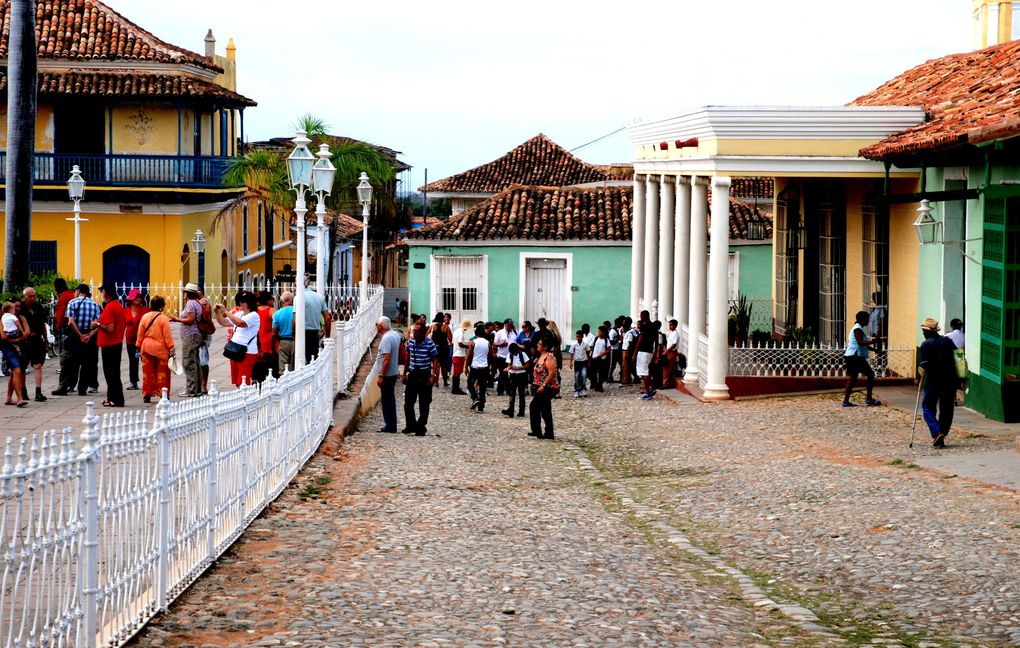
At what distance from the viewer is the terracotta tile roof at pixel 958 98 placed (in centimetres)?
1578

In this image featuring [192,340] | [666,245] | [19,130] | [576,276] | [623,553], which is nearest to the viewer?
[623,553]

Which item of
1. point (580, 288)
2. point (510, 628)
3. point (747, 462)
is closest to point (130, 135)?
point (580, 288)

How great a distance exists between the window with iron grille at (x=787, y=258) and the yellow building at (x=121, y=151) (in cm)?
1490

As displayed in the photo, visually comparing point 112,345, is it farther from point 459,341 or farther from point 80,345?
point 459,341

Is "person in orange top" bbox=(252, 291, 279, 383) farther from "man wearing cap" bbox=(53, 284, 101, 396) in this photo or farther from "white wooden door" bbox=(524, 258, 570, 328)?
"white wooden door" bbox=(524, 258, 570, 328)

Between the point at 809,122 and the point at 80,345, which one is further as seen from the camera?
the point at 809,122

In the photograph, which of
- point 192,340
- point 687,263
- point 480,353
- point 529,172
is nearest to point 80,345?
point 192,340

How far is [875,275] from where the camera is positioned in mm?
22078

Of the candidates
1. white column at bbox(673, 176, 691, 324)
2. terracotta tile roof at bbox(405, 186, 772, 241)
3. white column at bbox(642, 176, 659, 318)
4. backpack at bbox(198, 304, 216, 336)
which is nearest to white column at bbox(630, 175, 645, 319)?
white column at bbox(642, 176, 659, 318)

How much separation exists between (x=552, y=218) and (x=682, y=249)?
33.7 feet

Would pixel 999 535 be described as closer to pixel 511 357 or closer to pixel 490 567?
pixel 490 567

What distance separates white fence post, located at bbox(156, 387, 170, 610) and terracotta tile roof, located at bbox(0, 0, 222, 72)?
29.5 metres

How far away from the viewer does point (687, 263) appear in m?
25.3

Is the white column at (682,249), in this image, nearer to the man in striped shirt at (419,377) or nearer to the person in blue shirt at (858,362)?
the person in blue shirt at (858,362)
